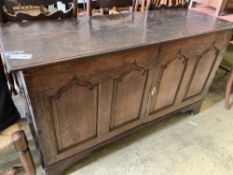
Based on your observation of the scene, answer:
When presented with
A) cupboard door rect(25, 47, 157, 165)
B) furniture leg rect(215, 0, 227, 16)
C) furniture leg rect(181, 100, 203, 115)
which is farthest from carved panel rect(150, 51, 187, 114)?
furniture leg rect(215, 0, 227, 16)

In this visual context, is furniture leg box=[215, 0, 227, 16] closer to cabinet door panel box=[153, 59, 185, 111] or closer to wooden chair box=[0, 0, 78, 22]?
cabinet door panel box=[153, 59, 185, 111]

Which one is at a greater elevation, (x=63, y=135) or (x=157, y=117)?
(x=63, y=135)

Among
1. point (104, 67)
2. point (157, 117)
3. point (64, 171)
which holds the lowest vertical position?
point (64, 171)

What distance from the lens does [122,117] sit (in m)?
1.29

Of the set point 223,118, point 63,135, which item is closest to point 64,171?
point 63,135

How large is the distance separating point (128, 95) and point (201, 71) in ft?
2.16

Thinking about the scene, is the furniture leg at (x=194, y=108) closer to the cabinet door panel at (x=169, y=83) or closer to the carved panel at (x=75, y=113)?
the cabinet door panel at (x=169, y=83)

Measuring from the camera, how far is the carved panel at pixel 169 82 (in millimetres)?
1240

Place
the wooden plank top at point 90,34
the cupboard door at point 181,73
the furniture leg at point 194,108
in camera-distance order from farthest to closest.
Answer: the furniture leg at point 194,108
the cupboard door at point 181,73
the wooden plank top at point 90,34

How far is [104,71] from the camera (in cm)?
98

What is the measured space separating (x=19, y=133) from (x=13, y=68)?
335mm

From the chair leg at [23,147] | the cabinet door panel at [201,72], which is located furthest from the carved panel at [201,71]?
the chair leg at [23,147]

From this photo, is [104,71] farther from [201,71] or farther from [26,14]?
[201,71]

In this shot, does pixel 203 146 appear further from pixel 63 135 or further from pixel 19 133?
pixel 19 133
